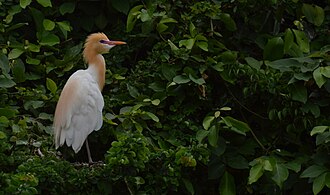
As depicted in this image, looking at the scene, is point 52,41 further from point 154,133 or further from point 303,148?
point 303,148

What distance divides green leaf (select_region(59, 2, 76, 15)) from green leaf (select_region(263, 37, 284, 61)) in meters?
1.09

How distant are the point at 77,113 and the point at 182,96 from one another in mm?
566

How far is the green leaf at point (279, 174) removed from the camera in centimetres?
373

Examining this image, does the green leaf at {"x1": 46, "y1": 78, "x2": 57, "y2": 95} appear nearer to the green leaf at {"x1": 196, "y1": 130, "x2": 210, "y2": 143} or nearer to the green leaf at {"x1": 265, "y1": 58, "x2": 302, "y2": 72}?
the green leaf at {"x1": 196, "y1": 130, "x2": 210, "y2": 143}

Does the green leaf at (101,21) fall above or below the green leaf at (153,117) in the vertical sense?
above

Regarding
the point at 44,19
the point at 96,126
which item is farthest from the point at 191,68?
the point at 44,19

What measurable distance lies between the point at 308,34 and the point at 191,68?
2.56ft

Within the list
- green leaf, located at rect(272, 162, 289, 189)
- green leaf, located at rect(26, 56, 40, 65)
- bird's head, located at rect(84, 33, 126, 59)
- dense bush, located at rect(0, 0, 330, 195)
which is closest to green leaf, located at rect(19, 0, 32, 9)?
dense bush, located at rect(0, 0, 330, 195)

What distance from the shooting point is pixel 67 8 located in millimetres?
4566

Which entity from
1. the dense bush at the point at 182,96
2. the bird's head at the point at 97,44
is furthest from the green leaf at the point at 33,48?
the bird's head at the point at 97,44

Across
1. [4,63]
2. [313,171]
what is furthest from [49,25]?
[313,171]

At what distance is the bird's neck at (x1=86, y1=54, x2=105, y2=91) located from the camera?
407 centimetres

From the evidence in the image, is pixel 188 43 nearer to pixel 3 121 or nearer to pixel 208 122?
pixel 208 122

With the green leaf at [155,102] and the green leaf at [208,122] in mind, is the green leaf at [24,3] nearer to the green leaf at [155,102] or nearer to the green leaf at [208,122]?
the green leaf at [155,102]
